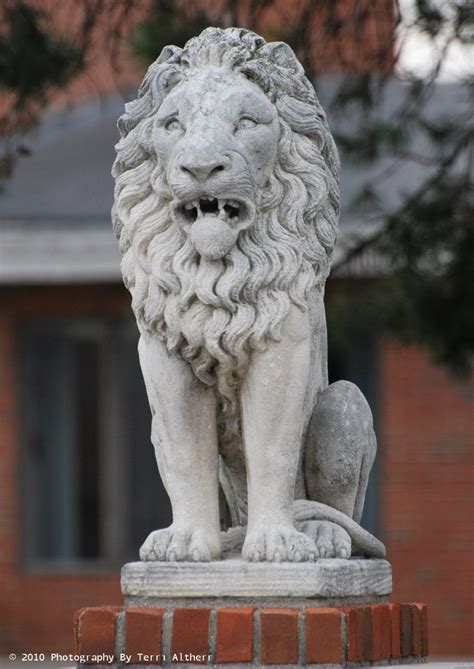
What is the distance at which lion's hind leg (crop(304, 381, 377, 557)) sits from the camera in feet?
19.3

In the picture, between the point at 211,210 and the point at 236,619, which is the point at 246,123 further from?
the point at 236,619

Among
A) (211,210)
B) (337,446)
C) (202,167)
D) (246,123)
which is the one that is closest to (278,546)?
(337,446)

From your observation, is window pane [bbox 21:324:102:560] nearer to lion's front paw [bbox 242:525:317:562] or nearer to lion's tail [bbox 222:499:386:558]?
lion's tail [bbox 222:499:386:558]

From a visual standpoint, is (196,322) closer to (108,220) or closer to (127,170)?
(127,170)

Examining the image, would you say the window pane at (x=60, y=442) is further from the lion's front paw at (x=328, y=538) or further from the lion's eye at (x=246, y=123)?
the lion's eye at (x=246, y=123)

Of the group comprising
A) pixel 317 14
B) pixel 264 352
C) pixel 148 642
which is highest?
pixel 317 14

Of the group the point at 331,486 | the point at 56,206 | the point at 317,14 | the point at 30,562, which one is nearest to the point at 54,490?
the point at 30,562

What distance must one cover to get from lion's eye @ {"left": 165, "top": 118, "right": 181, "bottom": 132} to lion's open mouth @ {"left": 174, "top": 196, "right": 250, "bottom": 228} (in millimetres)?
246

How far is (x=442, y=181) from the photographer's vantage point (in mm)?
9398

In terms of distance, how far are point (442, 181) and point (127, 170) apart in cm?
393

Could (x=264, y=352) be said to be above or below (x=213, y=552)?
above

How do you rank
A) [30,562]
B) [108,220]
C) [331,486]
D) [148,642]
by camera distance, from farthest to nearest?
[30,562] → [108,220] → [331,486] → [148,642]

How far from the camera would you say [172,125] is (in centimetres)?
560

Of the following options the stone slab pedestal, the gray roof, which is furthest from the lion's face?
the gray roof
